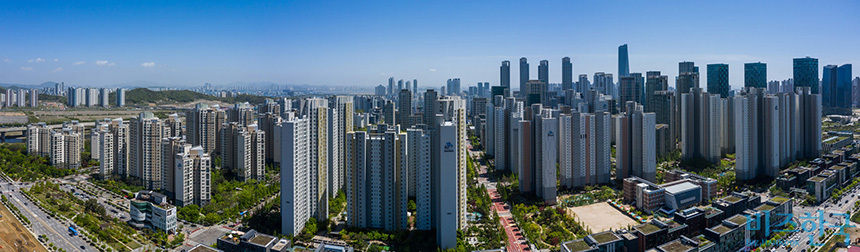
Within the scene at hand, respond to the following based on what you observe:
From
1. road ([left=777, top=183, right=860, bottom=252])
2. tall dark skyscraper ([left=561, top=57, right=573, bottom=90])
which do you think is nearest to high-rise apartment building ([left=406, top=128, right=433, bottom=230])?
road ([left=777, top=183, right=860, bottom=252])

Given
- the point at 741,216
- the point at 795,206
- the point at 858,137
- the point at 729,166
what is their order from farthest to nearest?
the point at 858,137
the point at 729,166
the point at 795,206
the point at 741,216

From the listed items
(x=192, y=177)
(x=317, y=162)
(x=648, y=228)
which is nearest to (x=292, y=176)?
(x=317, y=162)

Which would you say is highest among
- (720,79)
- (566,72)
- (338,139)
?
(566,72)

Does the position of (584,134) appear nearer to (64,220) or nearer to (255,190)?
(255,190)

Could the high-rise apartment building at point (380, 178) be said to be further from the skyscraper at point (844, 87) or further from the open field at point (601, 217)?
the skyscraper at point (844, 87)

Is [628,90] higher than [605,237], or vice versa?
[628,90]

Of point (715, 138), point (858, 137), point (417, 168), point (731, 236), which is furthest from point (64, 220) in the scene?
point (858, 137)

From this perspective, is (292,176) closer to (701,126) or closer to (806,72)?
(701,126)
